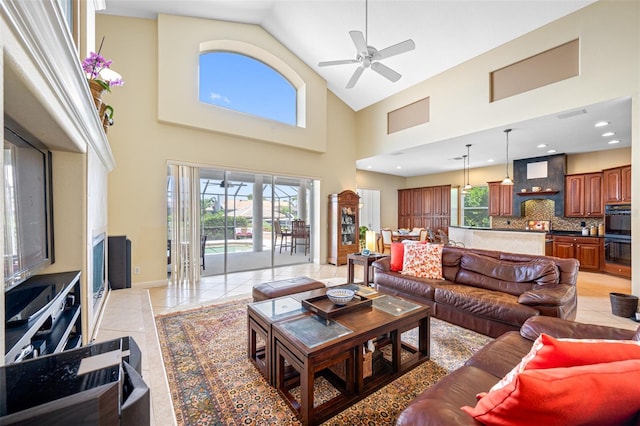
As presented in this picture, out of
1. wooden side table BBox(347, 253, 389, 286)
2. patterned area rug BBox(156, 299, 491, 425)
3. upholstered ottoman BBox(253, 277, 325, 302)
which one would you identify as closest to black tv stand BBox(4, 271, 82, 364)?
patterned area rug BBox(156, 299, 491, 425)

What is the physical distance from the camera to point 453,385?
4.11 feet

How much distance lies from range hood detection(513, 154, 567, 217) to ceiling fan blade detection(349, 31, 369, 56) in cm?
628

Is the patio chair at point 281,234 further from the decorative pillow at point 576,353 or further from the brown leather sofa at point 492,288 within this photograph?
the decorative pillow at point 576,353

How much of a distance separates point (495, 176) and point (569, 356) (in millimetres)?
8549

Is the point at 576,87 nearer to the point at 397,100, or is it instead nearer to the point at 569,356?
the point at 397,100

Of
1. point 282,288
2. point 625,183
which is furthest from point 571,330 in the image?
point 625,183

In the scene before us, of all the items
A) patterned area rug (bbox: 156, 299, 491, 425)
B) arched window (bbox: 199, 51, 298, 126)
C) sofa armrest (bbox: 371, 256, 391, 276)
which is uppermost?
arched window (bbox: 199, 51, 298, 126)

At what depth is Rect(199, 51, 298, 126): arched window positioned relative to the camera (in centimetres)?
496

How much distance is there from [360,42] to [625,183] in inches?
258

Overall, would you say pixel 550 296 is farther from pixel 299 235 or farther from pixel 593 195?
pixel 593 195

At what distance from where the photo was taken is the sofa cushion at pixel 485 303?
2.43 m

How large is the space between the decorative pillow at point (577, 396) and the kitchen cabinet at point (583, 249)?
713 cm

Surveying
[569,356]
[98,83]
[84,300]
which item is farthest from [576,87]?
[84,300]

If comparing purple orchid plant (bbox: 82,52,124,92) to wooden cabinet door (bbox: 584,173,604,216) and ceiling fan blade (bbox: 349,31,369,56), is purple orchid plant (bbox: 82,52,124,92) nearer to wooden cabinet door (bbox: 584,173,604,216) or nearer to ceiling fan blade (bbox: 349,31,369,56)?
ceiling fan blade (bbox: 349,31,369,56)
